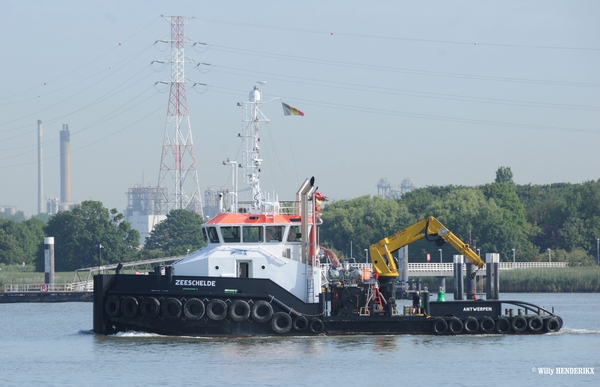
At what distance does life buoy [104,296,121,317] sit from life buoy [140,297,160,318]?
78cm

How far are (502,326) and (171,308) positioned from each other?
29.9ft

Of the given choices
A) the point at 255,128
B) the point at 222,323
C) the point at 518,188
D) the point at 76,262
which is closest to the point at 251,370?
the point at 222,323

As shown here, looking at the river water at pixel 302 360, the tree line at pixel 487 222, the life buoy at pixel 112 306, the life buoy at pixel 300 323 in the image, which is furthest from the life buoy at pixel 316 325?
the tree line at pixel 487 222

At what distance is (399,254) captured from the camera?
69.1 metres

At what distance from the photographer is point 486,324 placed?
29219 millimetres

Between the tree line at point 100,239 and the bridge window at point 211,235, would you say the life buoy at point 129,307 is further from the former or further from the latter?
the tree line at point 100,239

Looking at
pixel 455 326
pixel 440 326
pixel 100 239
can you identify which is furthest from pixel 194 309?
pixel 100 239

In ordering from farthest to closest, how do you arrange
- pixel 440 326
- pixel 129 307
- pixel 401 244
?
1. pixel 401 244
2. pixel 440 326
3. pixel 129 307

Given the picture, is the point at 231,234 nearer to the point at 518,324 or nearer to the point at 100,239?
the point at 518,324

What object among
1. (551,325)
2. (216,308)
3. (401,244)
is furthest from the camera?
(401,244)

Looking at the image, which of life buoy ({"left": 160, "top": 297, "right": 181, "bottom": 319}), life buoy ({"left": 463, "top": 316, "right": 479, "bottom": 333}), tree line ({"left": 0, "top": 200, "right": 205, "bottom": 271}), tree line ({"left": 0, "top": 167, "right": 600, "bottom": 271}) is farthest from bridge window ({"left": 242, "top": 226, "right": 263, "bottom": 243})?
tree line ({"left": 0, "top": 200, "right": 205, "bottom": 271})

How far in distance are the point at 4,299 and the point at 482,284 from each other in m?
28.5

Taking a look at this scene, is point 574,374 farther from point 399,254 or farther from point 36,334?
point 399,254

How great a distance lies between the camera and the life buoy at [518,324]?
29406 mm
